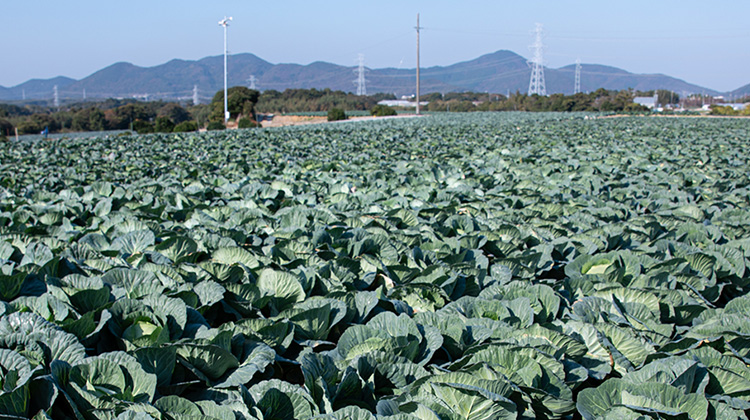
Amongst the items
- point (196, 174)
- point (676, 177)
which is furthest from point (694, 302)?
point (196, 174)

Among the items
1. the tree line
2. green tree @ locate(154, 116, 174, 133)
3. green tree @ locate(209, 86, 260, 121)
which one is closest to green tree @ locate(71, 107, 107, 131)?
the tree line

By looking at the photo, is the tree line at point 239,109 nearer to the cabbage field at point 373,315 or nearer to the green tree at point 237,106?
the green tree at point 237,106

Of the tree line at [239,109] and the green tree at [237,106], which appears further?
the green tree at [237,106]

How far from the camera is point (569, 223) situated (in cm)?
420

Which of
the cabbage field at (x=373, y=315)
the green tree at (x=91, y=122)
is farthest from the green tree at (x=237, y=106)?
the cabbage field at (x=373, y=315)

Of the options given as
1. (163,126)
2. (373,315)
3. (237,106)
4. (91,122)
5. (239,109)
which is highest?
(237,106)

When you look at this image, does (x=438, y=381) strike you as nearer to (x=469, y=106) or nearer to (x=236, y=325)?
(x=236, y=325)

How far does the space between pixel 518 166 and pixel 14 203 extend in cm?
A: 708

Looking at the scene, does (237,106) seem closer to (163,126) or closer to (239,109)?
(239,109)

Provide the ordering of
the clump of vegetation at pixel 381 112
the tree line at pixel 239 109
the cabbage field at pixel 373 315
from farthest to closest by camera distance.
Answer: the clump of vegetation at pixel 381 112 < the tree line at pixel 239 109 < the cabbage field at pixel 373 315

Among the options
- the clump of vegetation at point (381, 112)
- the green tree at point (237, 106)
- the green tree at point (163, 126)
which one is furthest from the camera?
the green tree at point (237, 106)

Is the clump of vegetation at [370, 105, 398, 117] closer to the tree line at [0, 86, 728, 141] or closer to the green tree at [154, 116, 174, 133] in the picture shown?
the tree line at [0, 86, 728, 141]

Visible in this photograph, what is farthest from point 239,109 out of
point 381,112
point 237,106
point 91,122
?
point 91,122

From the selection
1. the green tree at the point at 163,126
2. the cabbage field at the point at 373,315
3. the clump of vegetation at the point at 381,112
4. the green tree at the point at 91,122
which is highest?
the clump of vegetation at the point at 381,112
